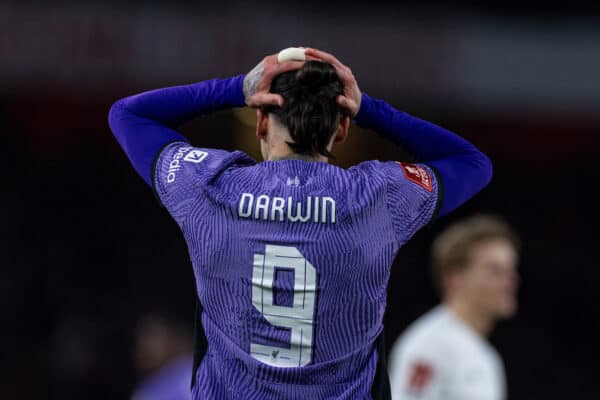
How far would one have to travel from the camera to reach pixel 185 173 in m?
2.26

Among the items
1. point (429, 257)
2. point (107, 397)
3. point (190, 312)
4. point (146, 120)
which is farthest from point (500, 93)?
point (146, 120)

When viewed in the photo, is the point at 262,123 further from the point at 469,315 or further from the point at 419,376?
the point at 469,315

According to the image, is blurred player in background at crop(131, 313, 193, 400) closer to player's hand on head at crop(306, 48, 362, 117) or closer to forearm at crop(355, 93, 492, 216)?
forearm at crop(355, 93, 492, 216)

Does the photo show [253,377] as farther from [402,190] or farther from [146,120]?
[146,120]

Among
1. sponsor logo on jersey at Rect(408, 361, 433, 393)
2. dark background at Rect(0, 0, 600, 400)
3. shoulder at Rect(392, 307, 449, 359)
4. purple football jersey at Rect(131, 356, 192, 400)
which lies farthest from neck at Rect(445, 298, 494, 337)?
dark background at Rect(0, 0, 600, 400)

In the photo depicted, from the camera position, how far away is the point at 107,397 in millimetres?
11062

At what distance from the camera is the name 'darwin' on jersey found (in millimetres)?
2174

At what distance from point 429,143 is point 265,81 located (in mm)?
492

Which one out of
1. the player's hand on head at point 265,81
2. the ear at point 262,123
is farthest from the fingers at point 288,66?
the ear at point 262,123

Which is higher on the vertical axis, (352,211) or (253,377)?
(352,211)

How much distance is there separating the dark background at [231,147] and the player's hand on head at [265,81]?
6447 millimetres

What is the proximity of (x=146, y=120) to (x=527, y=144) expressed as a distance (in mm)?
12043

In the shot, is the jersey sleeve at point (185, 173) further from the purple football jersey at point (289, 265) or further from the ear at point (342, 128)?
the ear at point (342, 128)

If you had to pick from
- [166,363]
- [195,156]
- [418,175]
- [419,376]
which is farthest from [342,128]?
[166,363]
